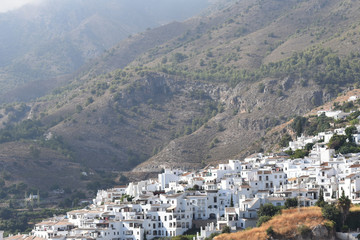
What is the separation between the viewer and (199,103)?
16975 centimetres

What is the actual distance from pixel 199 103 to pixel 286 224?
10447cm

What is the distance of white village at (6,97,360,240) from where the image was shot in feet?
237

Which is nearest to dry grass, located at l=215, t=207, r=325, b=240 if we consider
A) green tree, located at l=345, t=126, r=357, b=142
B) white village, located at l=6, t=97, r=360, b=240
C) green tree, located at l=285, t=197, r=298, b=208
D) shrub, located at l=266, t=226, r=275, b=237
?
shrub, located at l=266, t=226, r=275, b=237

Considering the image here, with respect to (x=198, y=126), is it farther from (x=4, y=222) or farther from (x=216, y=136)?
(x=4, y=222)

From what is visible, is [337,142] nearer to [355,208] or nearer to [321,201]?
[321,201]

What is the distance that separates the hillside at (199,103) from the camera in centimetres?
14238

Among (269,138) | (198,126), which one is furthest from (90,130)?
(269,138)

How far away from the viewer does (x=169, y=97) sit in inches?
6831

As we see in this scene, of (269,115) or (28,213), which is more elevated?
(269,115)

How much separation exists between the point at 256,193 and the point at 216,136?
2674 inches

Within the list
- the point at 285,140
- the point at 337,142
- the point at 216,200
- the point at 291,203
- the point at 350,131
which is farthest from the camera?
the point at 285,140

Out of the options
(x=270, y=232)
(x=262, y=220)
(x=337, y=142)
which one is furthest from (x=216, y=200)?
(x=337, y=142)

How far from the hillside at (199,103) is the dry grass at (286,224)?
53.2 meters

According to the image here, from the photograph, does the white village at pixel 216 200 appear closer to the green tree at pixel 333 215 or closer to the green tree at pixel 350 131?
the green tree at pixel 333 215
